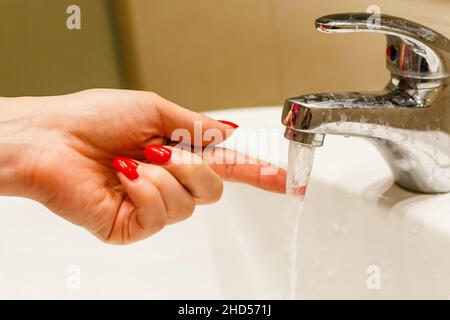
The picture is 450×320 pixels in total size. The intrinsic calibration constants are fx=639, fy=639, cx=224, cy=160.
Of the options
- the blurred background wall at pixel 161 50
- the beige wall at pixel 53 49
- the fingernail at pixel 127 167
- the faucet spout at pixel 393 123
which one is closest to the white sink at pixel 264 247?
the faucet spout at pixel 393 123

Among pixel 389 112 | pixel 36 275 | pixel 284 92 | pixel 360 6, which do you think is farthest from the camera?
pixel 284 92

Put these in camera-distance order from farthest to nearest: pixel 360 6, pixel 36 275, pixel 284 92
→ pixel 284 92 → pixel 360 6 → pixel 36 275

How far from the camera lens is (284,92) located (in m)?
0.92

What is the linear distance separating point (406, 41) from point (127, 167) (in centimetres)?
23

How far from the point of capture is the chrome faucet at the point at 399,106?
0.45 meters

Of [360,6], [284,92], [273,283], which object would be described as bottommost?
[273,283]

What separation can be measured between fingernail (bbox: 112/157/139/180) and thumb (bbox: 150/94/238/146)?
0.05 m

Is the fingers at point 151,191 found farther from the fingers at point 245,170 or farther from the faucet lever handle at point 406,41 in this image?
the faucet lever handle at point 406,41

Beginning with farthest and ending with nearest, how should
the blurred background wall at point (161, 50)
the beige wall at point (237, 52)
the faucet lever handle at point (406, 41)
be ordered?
the blurred background wall at point (161, 50) → the beige wall at point (237, 52) → the faucet lever handle at point (406, 41)
